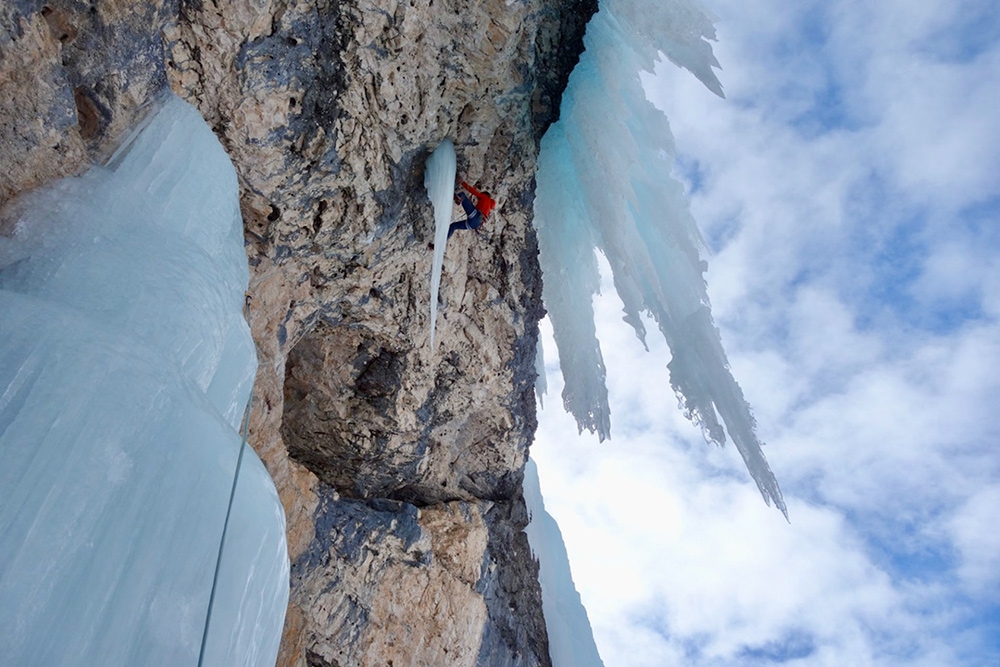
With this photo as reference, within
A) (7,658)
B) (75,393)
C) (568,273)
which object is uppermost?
(568,273)

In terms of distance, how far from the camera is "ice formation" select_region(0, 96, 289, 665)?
168 centimetres

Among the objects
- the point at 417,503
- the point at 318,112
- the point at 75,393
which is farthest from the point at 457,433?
the point at 75,393

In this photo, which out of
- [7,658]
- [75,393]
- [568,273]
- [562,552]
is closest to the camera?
[7,658]

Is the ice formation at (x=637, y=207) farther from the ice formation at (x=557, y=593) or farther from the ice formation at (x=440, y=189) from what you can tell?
the ice formation at (x=557, y=593)

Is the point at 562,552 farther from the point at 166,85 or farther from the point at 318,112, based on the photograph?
the point at 166,85

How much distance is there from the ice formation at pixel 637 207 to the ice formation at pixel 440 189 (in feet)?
2.98

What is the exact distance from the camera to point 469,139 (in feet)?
15.3

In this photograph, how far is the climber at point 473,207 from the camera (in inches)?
191

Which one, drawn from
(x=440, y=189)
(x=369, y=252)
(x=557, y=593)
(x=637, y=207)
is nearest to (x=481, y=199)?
(x=440, y=189)

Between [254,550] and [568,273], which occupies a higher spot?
[568,273]

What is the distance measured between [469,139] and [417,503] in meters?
2.87

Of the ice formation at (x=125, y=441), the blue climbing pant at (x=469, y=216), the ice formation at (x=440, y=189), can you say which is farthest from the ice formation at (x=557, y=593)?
the ice formation at (x=125, y=441)

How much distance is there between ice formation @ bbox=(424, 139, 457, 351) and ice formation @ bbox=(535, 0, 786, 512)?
91 cm

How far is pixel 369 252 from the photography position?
14.6 ft
